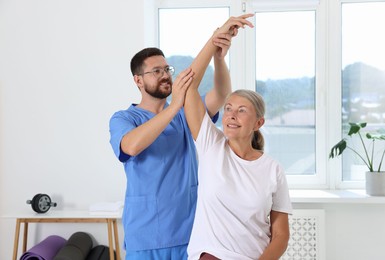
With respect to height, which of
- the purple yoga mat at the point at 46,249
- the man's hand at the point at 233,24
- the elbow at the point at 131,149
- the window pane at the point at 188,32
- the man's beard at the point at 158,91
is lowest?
the purple yoga mat at the point at 46,249

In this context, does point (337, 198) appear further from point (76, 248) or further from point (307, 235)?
point (76, 248)

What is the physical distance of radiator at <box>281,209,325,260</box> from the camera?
10.7ft

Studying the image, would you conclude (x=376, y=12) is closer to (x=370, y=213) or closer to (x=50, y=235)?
(x=370, y=213)

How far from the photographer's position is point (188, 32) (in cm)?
370

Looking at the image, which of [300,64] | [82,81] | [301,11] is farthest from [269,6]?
[82,81]

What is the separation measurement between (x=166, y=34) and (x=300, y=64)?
1007mm

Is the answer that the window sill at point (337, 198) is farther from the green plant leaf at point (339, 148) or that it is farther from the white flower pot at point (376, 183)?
the green plant leaf at point (339, 148)

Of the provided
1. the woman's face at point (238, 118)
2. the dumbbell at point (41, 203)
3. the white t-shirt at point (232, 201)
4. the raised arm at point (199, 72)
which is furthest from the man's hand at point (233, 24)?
the dumbbell at point (41, 203)

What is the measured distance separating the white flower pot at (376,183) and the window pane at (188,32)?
111 cm

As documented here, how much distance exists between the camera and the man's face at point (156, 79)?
185 cm

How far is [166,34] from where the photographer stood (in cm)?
371

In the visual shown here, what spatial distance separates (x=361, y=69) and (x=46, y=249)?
246 cm

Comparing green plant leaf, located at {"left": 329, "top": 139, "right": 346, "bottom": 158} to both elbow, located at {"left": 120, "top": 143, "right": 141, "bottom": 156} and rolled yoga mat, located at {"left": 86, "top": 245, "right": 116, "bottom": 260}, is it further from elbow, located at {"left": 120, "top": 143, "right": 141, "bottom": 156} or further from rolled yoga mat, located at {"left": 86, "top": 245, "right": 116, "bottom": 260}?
elbow, located at {"left": 120, "top": 143, "right": 141, "bottom": 156}

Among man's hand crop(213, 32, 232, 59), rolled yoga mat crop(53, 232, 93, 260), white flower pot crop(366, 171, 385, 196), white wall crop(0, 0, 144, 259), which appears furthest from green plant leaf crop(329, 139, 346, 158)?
man's hand crop(213, 32, 232, 59)
